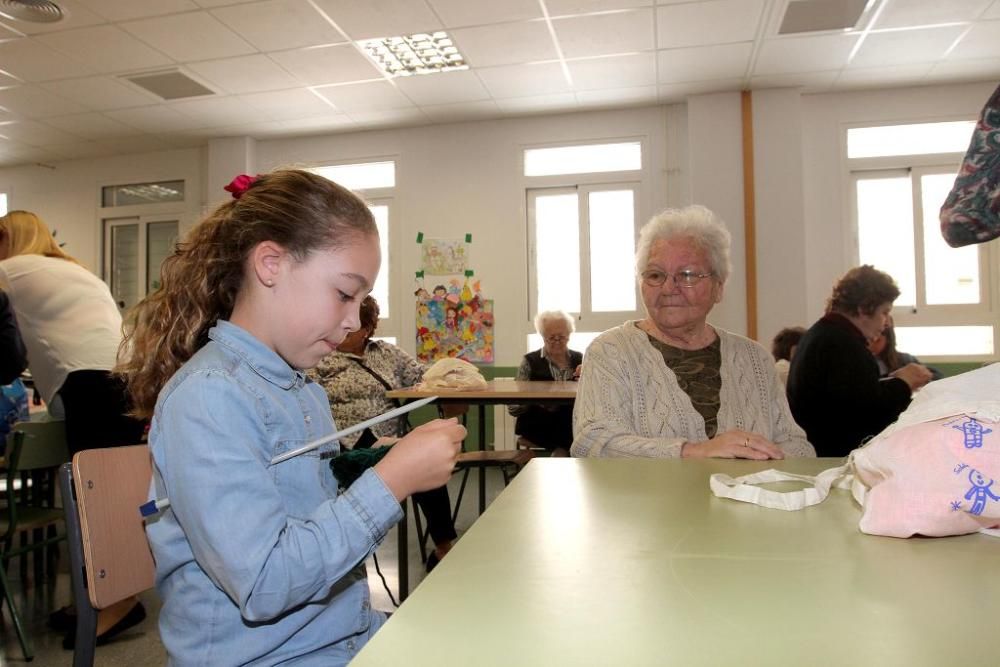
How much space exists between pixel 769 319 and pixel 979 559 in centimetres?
502

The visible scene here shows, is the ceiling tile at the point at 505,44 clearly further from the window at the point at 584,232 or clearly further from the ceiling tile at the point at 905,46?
the ceiling tile at the point at 905,46

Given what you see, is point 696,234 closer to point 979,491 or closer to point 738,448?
point 738,448

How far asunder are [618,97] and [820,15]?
1.67 metres

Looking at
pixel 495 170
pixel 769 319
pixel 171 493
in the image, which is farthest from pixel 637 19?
pixel 171 493

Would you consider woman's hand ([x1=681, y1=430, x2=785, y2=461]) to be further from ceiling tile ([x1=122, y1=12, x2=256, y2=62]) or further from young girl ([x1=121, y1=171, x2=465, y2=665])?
ceiling tile ([x1=122, y1=12, x2=256, y2=62])

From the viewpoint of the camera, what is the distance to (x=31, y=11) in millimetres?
3973

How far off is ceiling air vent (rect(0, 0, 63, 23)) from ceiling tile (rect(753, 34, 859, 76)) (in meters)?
4.46

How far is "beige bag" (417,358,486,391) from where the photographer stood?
133 inches

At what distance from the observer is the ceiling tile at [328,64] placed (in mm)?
4578

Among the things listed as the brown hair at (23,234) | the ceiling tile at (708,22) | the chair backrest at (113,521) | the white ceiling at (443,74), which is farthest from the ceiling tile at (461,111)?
the chair backrest at (113,521)

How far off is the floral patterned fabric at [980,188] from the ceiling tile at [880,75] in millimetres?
4651

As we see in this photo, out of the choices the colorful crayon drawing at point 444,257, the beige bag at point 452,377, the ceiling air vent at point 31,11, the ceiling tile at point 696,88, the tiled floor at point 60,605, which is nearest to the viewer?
the tiled floor at point 60,605

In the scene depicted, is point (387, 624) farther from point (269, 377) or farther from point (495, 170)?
point (495, 170)

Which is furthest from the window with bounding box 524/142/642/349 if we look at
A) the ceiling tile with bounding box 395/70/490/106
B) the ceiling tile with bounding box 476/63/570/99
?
the ceiling tile with bounding box 395/70/490/106
